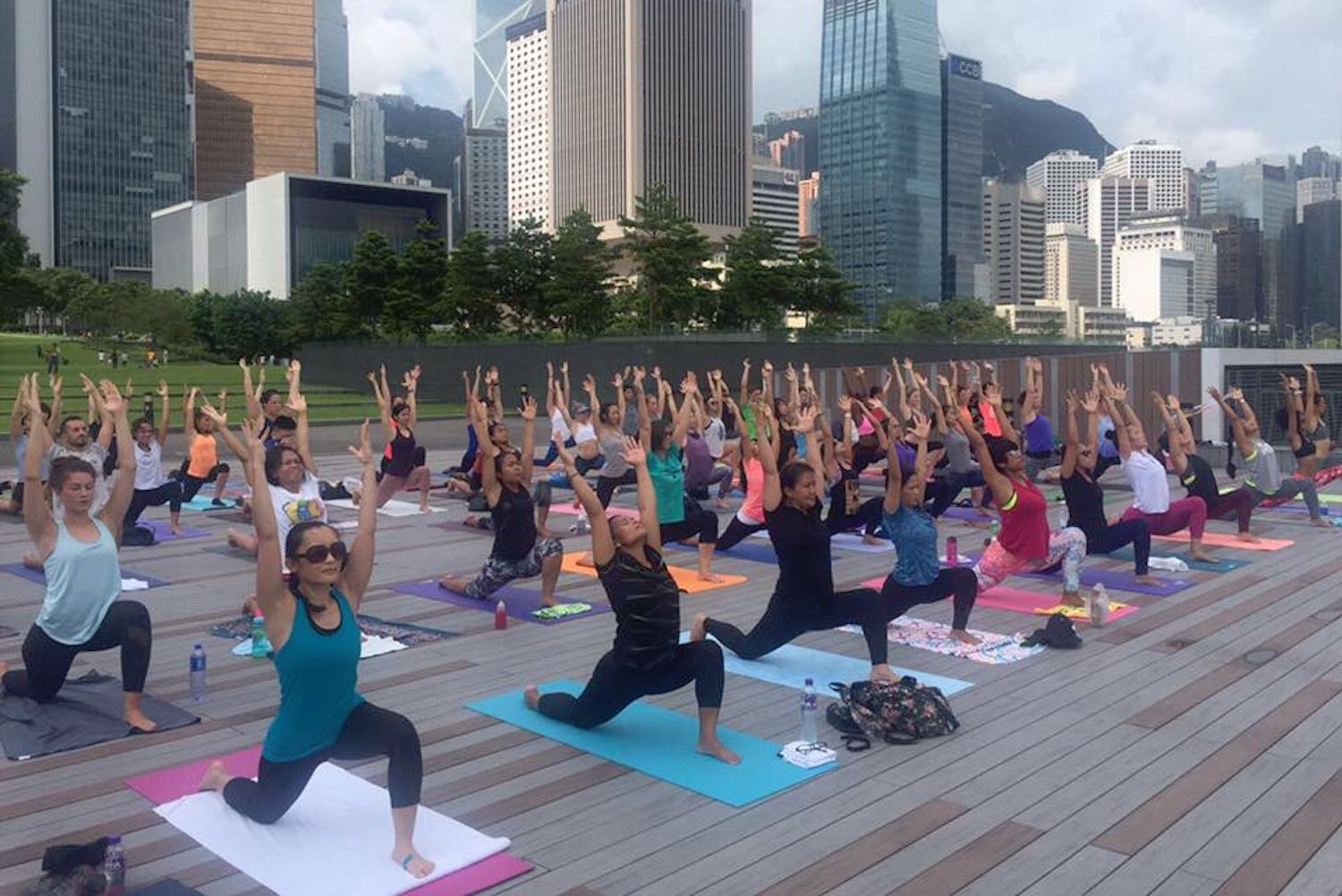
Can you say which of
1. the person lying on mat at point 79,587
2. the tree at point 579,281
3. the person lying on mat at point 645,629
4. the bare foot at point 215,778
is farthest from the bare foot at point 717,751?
the tree at point 579,281

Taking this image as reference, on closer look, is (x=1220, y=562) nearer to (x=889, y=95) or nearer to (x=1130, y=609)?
(x=1130, y=609)

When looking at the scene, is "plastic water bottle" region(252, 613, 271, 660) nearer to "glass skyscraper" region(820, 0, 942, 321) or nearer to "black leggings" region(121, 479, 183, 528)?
Answer: "black leggings" region(121, 479, 183, 528)

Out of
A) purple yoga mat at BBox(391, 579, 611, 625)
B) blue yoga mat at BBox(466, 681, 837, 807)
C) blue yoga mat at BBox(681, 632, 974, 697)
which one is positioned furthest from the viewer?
purple yoga mat at BBox(391, 579, 611, 625)

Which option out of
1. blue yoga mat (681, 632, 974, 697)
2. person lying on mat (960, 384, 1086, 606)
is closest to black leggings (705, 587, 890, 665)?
blue yoga mat (681, 632, 974, 697)

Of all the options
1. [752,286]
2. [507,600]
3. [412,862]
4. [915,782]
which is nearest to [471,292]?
[752,286]

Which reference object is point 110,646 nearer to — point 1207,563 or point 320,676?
point 320,676

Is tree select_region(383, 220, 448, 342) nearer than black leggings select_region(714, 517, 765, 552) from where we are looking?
No

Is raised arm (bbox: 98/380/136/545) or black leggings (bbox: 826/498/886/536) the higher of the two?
raised arm (bbox: 98/380/136/545)

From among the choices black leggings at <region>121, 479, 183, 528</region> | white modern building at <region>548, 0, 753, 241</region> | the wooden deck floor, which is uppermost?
white modern building at <region>548, 0, 753, 241</region>

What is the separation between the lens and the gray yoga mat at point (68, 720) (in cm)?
617

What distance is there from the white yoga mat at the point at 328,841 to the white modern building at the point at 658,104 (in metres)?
145

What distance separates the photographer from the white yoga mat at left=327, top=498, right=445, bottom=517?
53.0 feet

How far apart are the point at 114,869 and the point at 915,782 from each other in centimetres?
341

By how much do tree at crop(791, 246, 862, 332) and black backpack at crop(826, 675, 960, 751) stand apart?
4339 cm
